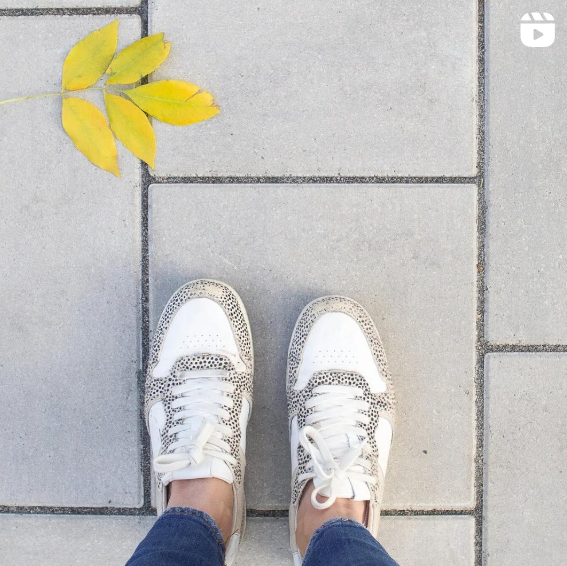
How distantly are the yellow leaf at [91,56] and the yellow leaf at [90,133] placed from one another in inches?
2.0

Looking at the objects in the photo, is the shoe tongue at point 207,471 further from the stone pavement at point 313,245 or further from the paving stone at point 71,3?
the paving stone at point 71,3

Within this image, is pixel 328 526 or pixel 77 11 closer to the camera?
pixel 328 526

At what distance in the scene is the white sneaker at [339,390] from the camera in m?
1.08

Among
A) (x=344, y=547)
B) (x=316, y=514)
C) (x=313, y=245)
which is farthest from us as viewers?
(x=313, y=245)

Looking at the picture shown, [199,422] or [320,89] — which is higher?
[320,89]

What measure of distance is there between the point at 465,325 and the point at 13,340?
3.15 ft

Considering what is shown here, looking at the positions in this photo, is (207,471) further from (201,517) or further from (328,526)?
(328,526)

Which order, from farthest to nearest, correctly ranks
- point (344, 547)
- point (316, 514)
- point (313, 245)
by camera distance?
point (313, 245)
point (316, 514)
point (344, 547)

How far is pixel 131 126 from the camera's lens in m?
1.11

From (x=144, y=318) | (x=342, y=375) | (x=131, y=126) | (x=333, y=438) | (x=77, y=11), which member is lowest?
(x=333, y=438)

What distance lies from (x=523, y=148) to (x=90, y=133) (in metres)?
0.91

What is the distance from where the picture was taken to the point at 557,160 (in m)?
1.13

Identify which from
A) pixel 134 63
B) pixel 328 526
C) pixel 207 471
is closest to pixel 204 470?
pixel 207 471

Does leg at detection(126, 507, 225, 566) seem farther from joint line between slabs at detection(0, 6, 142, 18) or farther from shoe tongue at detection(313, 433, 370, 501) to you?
joint line between slabs at detection(0, 6, 142, 18)
